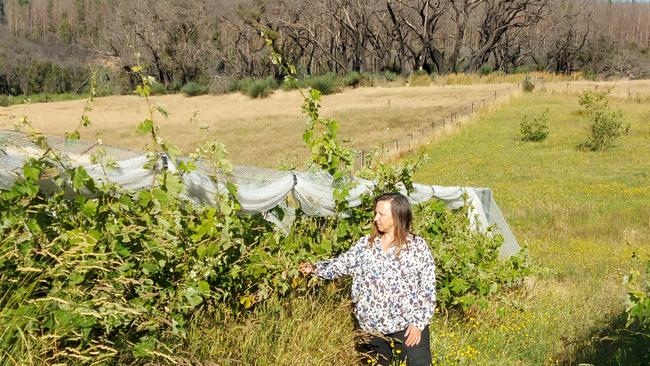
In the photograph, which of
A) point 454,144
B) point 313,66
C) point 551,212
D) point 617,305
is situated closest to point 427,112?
point 454,144

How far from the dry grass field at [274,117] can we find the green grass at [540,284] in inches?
219

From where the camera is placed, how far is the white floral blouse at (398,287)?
3.78m

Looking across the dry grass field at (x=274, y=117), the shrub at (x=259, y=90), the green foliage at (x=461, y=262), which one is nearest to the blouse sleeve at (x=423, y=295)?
the green foliage at (x=461, y=262)

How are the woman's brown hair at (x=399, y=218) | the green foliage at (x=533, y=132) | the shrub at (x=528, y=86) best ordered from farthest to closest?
1. the shrub at (x=528, y=86)
2. the green foliage at (x=533, y=132)
3. the woman's brown hair at (x=399, y=218)

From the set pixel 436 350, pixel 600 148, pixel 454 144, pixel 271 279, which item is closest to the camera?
pixel 271 279

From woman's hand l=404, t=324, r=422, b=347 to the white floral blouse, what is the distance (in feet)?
0.10

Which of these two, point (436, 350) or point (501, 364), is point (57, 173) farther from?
point (501, 364)

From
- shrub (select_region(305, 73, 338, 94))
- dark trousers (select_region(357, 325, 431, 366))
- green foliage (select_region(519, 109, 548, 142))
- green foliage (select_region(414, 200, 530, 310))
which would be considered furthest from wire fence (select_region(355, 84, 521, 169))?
shrub (select_region(305, 73, 338, 94))

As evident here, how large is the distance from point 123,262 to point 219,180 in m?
1.61

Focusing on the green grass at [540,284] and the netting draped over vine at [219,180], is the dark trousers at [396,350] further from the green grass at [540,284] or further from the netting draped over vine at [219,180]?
the netting draped over vine at [219,180]

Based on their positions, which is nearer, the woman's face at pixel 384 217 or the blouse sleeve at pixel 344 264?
the woman's face at pixel 384 217

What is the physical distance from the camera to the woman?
3.77 m

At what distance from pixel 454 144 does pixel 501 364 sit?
20.8m

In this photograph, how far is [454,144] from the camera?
985 inches
